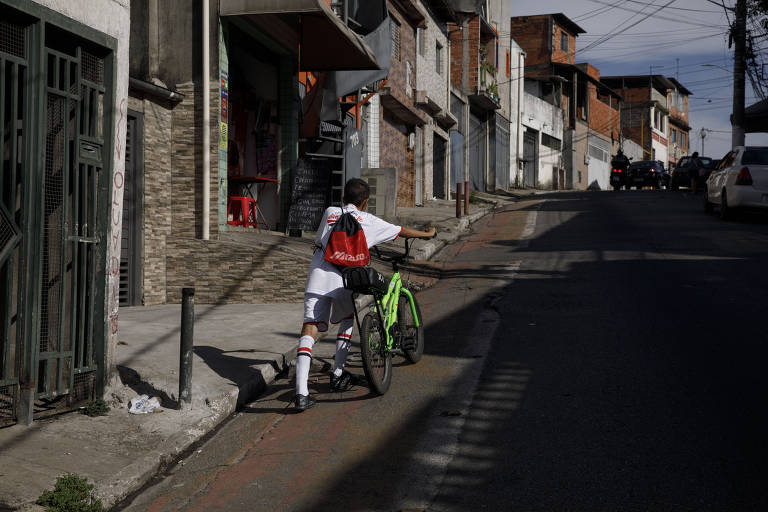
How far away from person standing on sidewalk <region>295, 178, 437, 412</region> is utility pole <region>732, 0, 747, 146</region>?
24.7 metres

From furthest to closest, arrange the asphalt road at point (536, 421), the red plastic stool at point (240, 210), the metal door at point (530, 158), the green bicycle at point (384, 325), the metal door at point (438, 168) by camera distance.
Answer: the metal door at point (530, 158) < the metal door at point (438, 168) < the red plastic stool at point (240, 210) < the green bicycle at point (384, 325) < the asphalt road at point (536, 421)

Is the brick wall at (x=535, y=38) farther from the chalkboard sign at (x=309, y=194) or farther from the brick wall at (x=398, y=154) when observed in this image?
the chalkboard sign at (x=309, y=194)

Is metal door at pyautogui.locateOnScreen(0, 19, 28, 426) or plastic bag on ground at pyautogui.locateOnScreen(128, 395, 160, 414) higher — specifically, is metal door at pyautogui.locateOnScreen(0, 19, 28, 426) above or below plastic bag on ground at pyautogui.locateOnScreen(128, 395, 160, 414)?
above

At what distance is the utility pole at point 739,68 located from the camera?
27422 millimetres

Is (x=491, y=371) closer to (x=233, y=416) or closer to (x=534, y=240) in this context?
(x=233, y=416)

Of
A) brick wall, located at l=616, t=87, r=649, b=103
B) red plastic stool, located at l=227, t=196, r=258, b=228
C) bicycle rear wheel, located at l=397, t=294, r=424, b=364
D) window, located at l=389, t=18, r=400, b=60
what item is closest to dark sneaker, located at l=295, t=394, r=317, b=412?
bicycle rear wheel, located at l=397, t=294, r=424, b=364

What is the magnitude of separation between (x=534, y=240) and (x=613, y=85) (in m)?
56.7

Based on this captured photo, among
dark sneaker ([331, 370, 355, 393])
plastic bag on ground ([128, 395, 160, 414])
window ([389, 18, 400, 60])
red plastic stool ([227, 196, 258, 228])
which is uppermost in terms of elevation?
window ([389, 18, 400, 60])

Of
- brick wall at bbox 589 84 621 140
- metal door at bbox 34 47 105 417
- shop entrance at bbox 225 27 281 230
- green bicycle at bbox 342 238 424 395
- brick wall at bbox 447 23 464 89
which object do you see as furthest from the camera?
brick wall at bbox 589 84 621 140

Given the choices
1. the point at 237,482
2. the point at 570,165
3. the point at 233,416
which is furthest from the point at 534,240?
the point at 570,165

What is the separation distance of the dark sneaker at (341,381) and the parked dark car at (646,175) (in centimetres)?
3967

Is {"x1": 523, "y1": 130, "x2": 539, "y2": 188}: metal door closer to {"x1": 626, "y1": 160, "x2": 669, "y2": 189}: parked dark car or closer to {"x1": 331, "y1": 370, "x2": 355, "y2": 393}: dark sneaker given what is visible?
{"x1": 626, "y1": 160, "x2": 669, "y2": 189}: parked dark car

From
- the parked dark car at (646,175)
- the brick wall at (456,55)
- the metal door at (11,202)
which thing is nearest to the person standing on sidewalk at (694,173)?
the brick wall at (456,55)

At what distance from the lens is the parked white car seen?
704 inches
